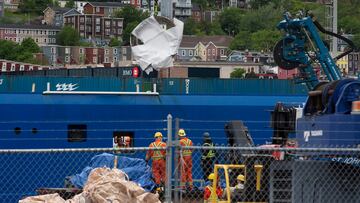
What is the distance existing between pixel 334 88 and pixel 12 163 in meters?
11.1

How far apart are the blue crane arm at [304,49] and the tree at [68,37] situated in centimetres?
11754

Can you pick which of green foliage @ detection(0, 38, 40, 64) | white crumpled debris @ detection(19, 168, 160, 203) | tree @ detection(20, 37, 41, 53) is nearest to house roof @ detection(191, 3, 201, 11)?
tree @ detection(20, 37, 41, 53)

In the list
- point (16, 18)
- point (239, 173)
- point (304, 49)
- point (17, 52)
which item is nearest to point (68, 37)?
point (17, 52)

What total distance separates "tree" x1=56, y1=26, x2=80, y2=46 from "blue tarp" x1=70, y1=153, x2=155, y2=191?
406 ft

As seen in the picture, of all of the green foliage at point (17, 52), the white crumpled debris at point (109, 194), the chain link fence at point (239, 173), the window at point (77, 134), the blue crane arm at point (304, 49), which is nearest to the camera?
the white crumpled debris at point (109, 194)

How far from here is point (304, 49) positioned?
26.7m

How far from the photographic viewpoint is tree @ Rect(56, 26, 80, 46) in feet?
475

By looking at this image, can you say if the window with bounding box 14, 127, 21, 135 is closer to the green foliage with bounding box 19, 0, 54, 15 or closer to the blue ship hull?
the blue ship hull

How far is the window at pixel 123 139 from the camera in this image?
26933 mm

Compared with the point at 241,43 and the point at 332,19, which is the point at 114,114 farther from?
the point at 241,43

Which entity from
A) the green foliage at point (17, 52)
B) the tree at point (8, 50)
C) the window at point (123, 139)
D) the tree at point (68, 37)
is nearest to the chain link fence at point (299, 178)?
the window at point (123, 139)

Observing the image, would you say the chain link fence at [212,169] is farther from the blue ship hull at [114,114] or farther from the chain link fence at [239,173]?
the blue ship hull at [114,114]

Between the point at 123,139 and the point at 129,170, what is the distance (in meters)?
8.46

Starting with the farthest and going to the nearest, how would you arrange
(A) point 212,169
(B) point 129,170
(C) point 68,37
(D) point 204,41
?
(C) point 68,37, (D) point 204,41, (A) point 212,169, (B) point 129,170
